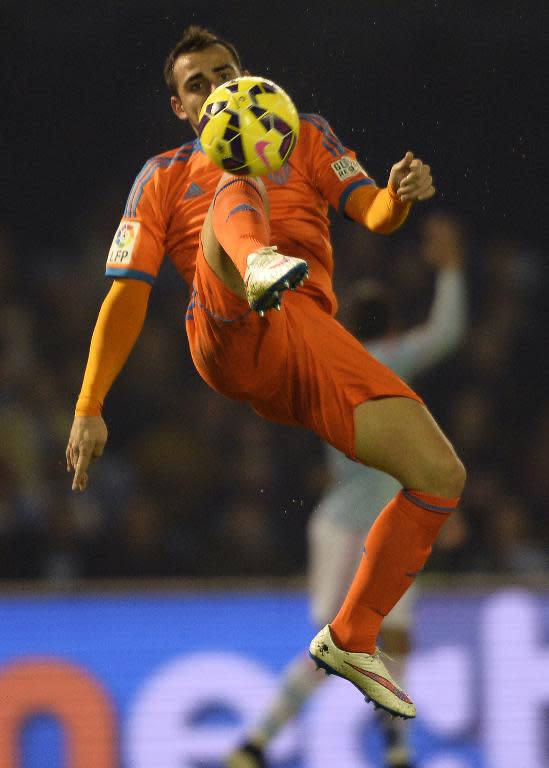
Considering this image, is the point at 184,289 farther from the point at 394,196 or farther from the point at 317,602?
the point at 394,196

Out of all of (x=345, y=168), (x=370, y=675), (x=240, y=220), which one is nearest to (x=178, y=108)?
(x=345, y=168)

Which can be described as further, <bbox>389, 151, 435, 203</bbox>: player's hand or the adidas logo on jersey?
the adidas logo on jersey

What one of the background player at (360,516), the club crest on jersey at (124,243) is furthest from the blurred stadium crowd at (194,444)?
the club crest on jersey at (124,243)

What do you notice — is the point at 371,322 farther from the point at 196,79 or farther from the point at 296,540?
the point at 296,540

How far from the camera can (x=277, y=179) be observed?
3.82m

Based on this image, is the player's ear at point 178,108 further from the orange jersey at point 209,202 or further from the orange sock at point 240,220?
the orange sock at point 240,220

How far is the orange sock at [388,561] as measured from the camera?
3.50 metres

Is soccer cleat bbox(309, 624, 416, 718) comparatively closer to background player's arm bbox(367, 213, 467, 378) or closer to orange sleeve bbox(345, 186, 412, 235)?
orange sleeve bbox(345, 186, 412, 235)

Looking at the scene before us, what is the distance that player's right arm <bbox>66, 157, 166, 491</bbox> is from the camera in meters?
3.68

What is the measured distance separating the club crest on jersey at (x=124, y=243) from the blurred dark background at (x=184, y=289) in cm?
334

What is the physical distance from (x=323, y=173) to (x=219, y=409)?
385cm

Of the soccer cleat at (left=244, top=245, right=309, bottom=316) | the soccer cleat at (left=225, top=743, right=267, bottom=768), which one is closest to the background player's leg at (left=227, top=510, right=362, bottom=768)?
the soccer cleat at (left=225, top=743, right=267, bottom=768)

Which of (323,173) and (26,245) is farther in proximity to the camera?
(26,245)

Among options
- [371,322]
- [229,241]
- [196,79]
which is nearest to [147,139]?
[371,322]
